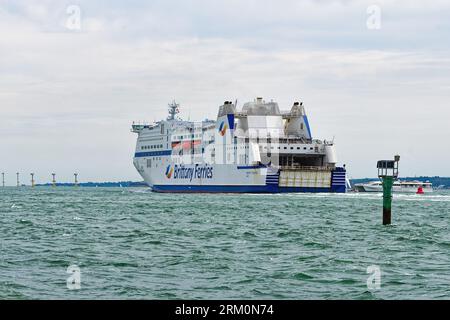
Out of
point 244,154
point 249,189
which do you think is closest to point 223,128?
point 244,154

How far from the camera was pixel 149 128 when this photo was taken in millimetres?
110500

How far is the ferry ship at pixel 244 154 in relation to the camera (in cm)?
8031

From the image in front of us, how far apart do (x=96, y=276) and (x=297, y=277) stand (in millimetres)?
4850

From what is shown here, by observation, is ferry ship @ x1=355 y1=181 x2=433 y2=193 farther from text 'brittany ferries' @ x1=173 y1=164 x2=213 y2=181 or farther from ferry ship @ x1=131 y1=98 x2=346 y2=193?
text 'brittany ferries' @ x1=173 y1=164 x2=213 y2=181

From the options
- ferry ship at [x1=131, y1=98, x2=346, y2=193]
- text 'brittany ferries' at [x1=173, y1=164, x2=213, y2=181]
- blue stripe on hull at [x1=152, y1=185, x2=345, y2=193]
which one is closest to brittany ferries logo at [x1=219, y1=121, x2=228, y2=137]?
ferry ship at [x1=131, y1=98, x2=346, y2=193]

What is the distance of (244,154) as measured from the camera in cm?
8312

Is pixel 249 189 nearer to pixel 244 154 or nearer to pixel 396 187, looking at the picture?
pixel 244 154

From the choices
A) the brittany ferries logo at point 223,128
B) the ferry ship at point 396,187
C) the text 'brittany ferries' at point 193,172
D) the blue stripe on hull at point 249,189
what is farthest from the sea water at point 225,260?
the ferry ship at point 396,187

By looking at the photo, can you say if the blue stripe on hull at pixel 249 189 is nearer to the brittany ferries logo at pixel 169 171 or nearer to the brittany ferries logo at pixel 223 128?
the brittany ferries logo at pixel 169 171

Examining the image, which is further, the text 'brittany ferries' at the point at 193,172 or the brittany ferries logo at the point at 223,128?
the text 'brittany ferries' at the point at 193,172

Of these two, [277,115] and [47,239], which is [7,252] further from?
[277,115]

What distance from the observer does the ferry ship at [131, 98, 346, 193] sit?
263 feet

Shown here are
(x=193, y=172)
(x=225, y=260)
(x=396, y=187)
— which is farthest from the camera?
(x=396, y=187)

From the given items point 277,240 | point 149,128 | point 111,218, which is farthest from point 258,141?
point 277,240
